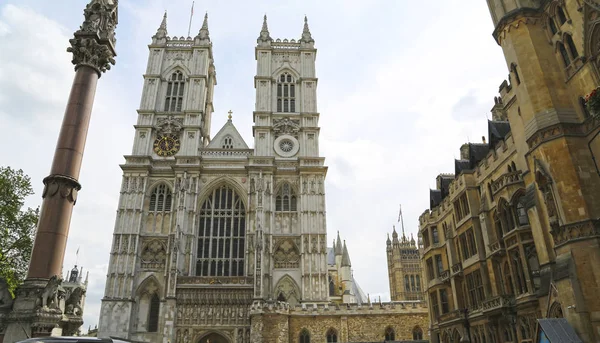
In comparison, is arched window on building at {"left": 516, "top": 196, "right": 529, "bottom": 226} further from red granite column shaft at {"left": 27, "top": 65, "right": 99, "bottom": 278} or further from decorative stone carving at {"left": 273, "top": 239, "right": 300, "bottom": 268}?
decorative stone carving at {"left": 273, "top": 239, "right": 300, "bottom": 268}

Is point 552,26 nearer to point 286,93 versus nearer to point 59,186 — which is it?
point 59,186

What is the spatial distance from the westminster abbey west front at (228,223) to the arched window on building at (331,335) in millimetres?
75

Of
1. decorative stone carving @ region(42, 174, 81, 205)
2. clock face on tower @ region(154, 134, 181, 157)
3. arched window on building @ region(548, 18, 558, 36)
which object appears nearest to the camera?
decorative stone carving @ region(42, 174, 81, 205)

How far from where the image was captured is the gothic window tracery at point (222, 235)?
126 ft

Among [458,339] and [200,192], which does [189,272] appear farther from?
[458,339]

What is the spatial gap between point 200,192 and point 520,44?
30.8 metres

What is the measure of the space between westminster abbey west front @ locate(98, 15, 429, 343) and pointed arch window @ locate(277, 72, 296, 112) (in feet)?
0.53

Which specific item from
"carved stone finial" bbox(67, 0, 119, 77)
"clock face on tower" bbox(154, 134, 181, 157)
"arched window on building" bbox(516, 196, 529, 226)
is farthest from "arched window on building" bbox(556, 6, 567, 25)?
"clock face on tower" bbox(154, 134, 181, 157)

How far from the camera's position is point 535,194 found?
51.8ft

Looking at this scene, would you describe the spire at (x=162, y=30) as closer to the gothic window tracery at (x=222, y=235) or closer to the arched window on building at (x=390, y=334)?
the gothic window tracery at (x=222, y=235)

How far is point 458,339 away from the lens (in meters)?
23.3

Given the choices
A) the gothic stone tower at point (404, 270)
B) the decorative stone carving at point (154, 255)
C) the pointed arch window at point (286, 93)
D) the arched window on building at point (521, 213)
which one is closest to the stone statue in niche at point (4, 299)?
the arched window on building at point (521, 213)

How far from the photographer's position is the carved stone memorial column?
12656 millimetres

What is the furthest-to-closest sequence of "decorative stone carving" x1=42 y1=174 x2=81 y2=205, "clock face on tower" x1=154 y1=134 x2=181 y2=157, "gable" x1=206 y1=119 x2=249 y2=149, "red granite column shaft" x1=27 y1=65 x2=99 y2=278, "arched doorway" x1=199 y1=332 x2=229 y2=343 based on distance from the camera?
1. "gable" x1=206 y1=119 x2=249 y2=149
2. "clock face on tower" x1=154 y1=134 x2=181 y2=157
3. "arched doorway" x1=199 y1=332 x2=229 y2=343
4. "decorative stone carving" x1=42 y1=174 x2=81 y2=205
5. "red granite column shaft" x1=27 y1=65 x2=99 y2=278
